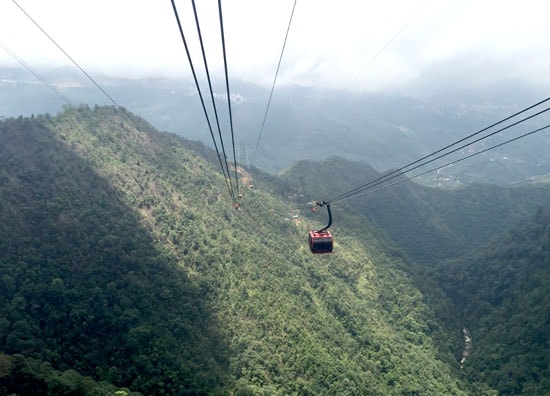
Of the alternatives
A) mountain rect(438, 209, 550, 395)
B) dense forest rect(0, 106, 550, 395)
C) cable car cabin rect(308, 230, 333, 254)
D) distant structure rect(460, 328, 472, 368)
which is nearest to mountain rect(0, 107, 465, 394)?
dense forest rect(0, 106, 550, 395)

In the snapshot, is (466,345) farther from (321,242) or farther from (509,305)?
(321,242)

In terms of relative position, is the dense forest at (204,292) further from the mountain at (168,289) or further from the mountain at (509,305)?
the mountain at (509,305)

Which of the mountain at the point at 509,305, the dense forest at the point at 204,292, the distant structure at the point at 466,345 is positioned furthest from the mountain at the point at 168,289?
the mountain at the point at 509,305

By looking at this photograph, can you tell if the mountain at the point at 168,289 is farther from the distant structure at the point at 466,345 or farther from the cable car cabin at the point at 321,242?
the cable car cabin at the point at 321,242

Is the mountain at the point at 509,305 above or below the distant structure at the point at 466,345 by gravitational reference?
above

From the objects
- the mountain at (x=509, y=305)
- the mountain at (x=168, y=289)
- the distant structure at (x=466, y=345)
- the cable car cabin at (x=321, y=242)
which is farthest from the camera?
the distant structure at (x=466, y=345)

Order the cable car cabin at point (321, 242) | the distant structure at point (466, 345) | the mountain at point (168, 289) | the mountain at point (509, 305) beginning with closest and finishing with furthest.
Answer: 1. the cable car cabin at point (321, 242)
2. the mountain at point (168, 289)
3. the mountain at point (509, 305)
4. the distant structure at point (466, 345)

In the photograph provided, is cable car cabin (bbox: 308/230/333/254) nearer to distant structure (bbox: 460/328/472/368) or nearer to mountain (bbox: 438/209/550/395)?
mountain (bbox: 438/209/550/395)

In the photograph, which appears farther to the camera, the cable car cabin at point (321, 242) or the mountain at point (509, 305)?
the mountain at point (509, 305)

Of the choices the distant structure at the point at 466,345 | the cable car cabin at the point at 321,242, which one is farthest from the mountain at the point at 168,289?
the cable car cabin at the point at 321,242
